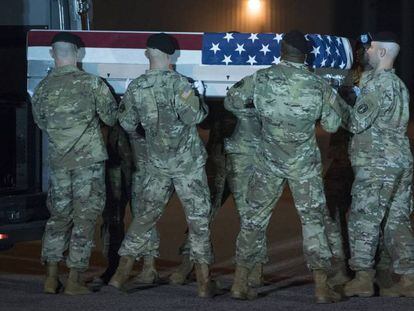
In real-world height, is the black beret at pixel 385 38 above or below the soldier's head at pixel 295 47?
above

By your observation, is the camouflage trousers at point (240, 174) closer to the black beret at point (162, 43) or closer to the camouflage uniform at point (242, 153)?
the camouflage uniform at point (242, 153)

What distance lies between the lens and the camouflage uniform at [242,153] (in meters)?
7.20

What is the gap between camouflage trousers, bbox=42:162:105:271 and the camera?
731 centimetres

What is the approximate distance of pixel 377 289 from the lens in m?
7.50

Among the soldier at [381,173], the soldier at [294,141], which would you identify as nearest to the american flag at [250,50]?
the soldier at [381,173]

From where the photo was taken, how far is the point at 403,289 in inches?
285

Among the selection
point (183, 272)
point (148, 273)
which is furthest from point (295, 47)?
point (148, 273)

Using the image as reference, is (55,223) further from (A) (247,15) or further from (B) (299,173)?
(A) (247,15)

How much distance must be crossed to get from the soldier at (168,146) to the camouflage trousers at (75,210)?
0.30m

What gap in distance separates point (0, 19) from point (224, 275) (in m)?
2.54

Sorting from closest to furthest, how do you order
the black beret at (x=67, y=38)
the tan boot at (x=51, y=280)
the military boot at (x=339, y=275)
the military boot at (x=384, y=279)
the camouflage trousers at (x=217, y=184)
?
the black beret at (x=67, y=38) → the tan boot at (x=51, y=280) → the military boot at (x=384, y=279) → the military boot at (x=339, y=275) → the camouflage trousers at (x=217, y=184)

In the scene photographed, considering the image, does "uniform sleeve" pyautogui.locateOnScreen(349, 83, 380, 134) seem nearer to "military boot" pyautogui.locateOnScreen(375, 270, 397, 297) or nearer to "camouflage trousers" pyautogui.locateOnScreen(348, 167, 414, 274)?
"camouflage trousers" pyautogui.locateOnScreen(348, 167, 414, 274)

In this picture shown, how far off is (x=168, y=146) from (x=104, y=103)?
0.52m

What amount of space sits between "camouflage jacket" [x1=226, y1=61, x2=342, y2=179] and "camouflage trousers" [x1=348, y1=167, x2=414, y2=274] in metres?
0.43
